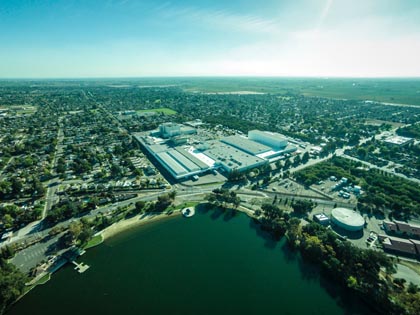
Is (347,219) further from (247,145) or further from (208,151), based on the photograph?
(208,151)

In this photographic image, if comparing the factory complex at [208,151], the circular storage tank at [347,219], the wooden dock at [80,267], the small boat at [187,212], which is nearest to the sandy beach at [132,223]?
the small boat at [187,212]

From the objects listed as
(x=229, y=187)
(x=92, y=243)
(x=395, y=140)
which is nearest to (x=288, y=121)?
(x=395, y=140)

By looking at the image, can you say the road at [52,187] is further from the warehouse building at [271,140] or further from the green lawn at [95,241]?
the warehouse building at [271,140]

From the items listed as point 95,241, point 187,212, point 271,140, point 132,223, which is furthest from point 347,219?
point 95,241

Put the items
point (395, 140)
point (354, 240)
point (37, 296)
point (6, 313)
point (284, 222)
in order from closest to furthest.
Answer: point (6, 313), point (37, 296), point (354, 240), point (284, 222), point (395, 140)

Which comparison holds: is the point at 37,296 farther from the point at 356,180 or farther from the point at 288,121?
the point at 288,121
